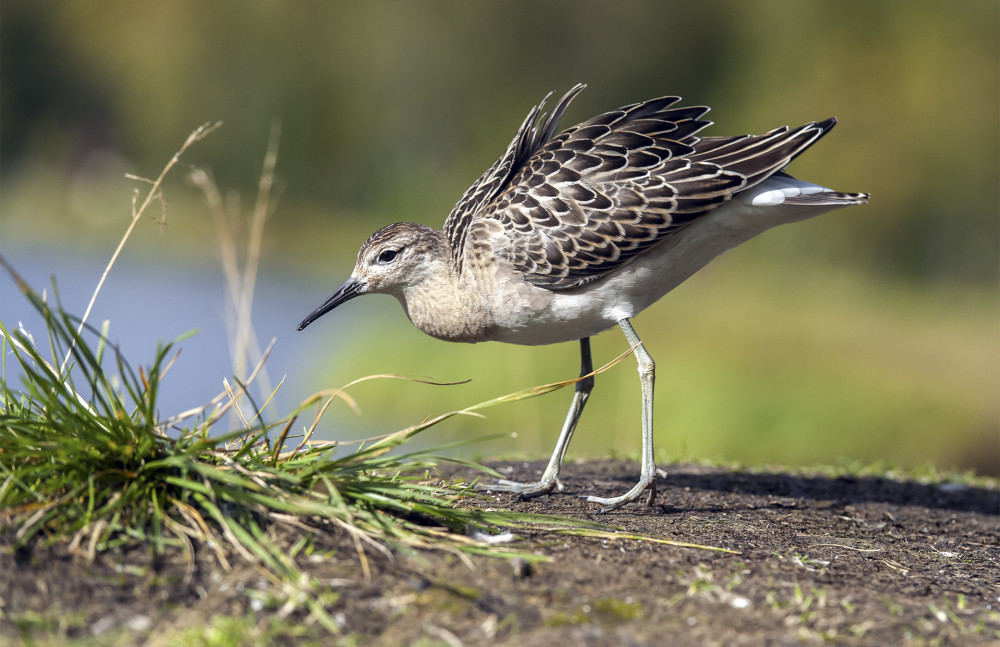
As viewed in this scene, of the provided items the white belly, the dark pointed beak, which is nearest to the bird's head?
the dark pointed beak

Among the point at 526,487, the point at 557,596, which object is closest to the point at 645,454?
the point at 526,487

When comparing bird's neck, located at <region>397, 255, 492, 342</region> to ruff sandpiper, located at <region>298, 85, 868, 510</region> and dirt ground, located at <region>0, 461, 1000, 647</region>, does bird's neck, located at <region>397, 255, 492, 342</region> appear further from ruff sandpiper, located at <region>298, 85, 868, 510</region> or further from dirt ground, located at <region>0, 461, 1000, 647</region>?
dirt ground, located at <region>0, 461, 1000, 647</region>

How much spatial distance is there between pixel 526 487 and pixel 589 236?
165 cm

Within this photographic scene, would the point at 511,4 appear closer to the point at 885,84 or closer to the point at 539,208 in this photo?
the point at 885,84

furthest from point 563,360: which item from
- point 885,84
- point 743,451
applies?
point 885,84

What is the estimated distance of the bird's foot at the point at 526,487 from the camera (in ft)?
18.0

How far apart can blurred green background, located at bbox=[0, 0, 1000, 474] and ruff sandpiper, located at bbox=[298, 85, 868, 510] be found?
2.92m

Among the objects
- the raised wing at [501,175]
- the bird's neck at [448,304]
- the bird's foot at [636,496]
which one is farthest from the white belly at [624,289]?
the bird's foot at [636,496]

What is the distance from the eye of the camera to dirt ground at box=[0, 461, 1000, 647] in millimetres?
3283

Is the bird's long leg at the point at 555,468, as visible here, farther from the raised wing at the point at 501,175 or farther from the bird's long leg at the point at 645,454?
the raised wing at the point at 501,175

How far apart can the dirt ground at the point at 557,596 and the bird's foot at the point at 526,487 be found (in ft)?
2.83

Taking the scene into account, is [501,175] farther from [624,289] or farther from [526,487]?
[526,487]

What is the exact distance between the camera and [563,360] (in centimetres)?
1612

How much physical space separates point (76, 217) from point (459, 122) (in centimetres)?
1241
